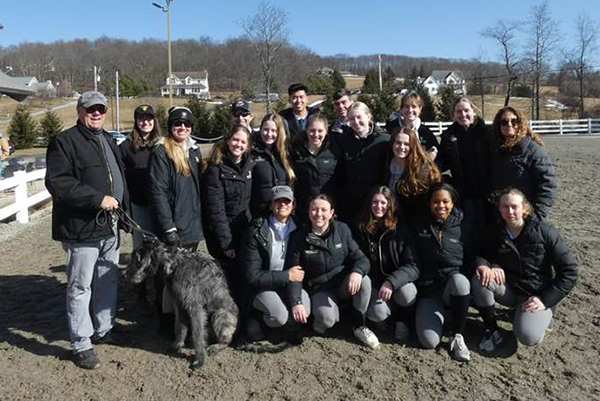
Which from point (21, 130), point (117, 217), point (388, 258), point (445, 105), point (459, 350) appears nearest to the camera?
point (459, 350)

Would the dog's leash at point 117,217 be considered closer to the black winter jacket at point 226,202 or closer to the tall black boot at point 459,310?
the black winter jacket at point 226,202

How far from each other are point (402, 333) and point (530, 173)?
70.9 inches

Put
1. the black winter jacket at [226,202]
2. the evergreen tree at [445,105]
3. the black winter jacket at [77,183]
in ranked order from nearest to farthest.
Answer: the black winter jacket at [77,183]
the black winter jacket at [226,202]
the evergreen tree at [445,105]

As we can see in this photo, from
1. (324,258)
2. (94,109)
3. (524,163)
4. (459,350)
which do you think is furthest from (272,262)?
(524,163)

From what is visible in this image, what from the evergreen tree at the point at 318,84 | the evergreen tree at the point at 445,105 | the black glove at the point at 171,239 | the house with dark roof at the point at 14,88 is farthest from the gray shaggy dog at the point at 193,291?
the evergreen tree at the point at 318,84

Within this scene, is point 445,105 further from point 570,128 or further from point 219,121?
point 219,121

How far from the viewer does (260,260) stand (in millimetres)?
4555

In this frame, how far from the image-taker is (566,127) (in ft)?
125

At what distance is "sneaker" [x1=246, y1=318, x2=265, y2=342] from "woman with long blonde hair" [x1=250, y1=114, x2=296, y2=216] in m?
0.99

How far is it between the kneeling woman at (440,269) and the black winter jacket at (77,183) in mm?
2664

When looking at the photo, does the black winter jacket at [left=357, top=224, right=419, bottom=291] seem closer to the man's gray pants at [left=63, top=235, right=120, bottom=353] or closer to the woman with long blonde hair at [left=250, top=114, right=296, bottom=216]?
the woman with long blonde hair at [left=250, top=114, right=296, bottom=216]

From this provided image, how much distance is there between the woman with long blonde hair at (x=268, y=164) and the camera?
16.0 feet

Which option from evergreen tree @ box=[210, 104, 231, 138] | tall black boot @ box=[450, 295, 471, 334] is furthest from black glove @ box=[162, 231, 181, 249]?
evergreen tree @ box=[210, 104, 231, 138]

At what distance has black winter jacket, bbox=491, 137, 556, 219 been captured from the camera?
4.53 meters
